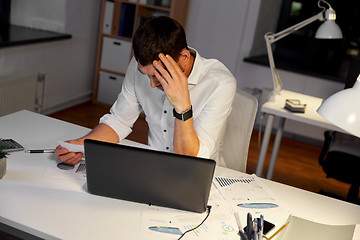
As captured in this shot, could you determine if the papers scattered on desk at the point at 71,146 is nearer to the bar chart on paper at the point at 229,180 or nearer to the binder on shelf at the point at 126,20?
the bar chart on paper at the point at 229,180

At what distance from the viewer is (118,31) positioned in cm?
449

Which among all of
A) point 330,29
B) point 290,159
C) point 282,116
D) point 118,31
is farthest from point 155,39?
point 118,31

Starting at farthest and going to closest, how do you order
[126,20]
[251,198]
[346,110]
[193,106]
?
1. [126,20]
2. [193,106]
3. [251,198]
4. [346,110]

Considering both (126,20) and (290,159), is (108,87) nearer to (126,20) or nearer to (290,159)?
(126,20)

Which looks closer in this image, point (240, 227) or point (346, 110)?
point (346, 110)

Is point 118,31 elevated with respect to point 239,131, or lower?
elevated

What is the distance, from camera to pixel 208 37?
4.61m

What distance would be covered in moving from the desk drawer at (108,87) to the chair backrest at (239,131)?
268 centimetres

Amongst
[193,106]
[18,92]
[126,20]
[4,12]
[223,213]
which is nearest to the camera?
[223,213]

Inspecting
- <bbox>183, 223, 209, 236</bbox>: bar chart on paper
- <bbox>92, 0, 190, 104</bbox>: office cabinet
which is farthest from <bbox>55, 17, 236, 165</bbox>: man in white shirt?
<bbox>92, 0, 190, 104</bbox>: office cabinet

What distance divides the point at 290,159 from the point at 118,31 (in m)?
2.08

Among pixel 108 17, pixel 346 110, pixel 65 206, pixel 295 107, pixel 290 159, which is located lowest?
pixel 290 159

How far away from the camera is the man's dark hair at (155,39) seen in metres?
1.54

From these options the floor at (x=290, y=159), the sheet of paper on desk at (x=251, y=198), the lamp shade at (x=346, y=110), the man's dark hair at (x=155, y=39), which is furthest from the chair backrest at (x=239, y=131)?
the floor at (x=290, y=159)
